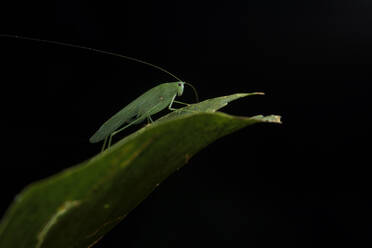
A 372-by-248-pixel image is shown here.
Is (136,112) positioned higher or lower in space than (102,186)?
lower

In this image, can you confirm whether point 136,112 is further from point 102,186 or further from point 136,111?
point 102,186

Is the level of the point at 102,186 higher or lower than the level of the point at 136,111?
higher

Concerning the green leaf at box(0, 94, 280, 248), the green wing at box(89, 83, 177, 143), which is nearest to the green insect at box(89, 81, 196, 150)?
the green wing at box(89, 83, 177, 143)

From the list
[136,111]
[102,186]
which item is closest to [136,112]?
[136,111]

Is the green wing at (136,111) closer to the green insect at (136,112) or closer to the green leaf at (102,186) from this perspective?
the green insect at (136,112)

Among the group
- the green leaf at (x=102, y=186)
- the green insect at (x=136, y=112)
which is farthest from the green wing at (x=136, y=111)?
the green leaf at (x=102, y=186)

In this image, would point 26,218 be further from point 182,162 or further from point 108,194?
point 182,162

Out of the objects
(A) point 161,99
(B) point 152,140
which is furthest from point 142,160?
(A) point 161,99

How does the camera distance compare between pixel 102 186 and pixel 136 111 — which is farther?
pixel 136 111

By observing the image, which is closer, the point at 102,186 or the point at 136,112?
the point at 102,186
